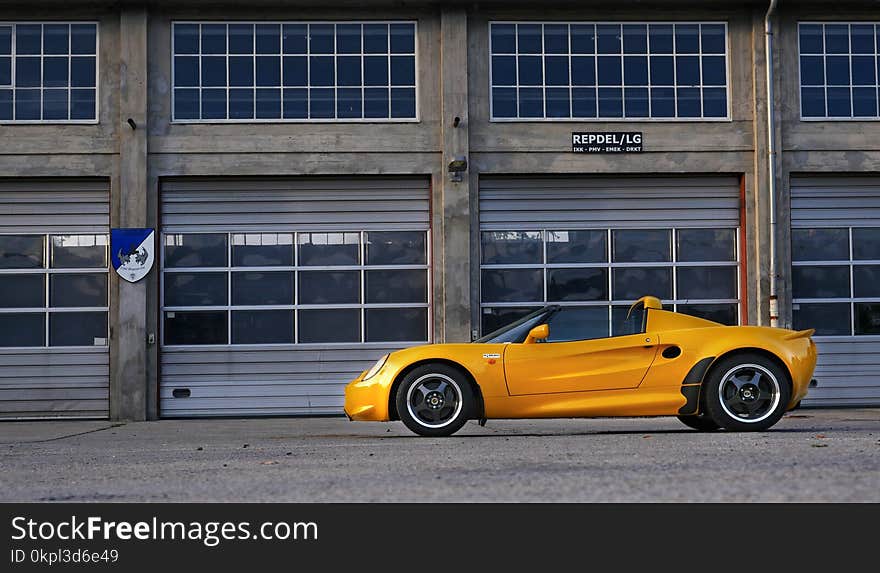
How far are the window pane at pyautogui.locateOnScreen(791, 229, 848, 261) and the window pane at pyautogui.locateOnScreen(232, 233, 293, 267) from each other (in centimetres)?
736

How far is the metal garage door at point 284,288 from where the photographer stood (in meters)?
18.0

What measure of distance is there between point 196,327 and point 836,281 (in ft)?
30.7

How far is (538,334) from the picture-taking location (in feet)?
37.2

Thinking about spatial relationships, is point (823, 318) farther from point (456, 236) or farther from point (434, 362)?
point (434, 362)

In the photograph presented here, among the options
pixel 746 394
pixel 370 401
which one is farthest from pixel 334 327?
pixel 746 394

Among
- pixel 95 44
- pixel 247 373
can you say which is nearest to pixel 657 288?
pixel 247 373

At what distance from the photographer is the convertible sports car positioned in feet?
36.9

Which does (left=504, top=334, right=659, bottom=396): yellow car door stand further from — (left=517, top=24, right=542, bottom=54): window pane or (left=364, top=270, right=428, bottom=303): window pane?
(left=517, top=24, right=542, bottom=54): window pane

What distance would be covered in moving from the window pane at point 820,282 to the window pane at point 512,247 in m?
3.80

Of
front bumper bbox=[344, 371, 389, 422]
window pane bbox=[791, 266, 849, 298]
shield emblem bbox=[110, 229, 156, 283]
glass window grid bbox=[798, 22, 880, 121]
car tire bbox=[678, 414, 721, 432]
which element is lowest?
car tire bbox=[678, 414, 721, 432]

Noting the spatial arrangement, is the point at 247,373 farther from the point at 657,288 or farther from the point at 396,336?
the point at 657,288

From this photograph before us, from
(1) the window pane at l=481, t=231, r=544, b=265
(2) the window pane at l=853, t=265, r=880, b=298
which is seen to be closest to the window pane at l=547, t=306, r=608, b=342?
(1) the window pane at l=481, t=231, r=544, b=265

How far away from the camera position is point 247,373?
59.2ft
